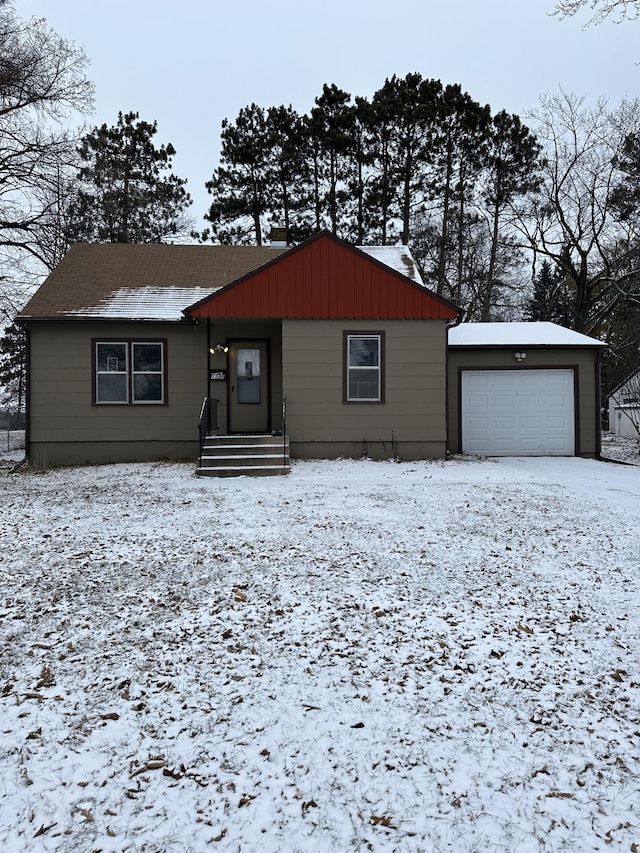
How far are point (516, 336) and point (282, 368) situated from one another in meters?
6.30

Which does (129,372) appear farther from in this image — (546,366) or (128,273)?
(546,366)

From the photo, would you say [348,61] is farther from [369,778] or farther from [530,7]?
[369,778]

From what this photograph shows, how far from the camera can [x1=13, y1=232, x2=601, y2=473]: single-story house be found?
11648 mm

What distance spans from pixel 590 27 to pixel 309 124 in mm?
19502

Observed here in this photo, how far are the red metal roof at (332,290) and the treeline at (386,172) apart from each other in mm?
12451

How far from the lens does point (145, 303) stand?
41.7 feet

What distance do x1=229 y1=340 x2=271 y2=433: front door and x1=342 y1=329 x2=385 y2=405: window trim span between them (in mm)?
2054

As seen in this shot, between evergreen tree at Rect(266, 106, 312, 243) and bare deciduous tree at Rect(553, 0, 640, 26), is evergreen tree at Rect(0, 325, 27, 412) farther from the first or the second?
bare deciduous tree at Rect(553, 0, 640, 26)

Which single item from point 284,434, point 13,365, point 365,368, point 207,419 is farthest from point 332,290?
point 13,365

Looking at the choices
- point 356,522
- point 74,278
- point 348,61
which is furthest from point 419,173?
point 356,522

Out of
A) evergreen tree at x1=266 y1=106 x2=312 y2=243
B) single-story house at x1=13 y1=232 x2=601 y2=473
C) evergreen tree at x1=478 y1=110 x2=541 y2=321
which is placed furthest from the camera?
evergreen tree at x1=266 y1=106 x2=312 y2=243

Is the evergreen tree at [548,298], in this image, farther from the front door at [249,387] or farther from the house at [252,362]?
the front door at [249,387]

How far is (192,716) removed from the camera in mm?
2818

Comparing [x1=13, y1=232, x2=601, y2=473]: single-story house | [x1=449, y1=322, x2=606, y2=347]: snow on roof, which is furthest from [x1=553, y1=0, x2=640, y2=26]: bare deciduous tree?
[x1=449, y1=322, x2=606, y2=347]: snow on roof
